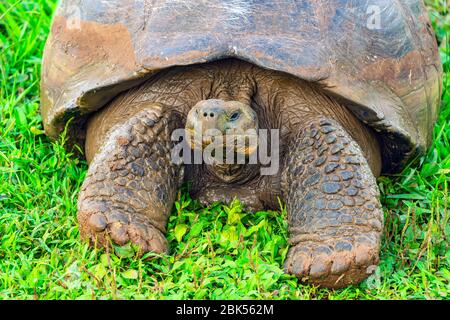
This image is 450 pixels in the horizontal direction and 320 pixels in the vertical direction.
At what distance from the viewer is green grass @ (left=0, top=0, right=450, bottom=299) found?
156 inches

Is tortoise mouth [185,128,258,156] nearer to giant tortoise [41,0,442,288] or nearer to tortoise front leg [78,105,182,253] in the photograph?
giant tortoise [41,0,442,288]

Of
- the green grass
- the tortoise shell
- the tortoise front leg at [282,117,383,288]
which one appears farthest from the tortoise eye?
the green grass

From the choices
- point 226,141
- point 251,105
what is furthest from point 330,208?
point 251,105

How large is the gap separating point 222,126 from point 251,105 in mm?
520

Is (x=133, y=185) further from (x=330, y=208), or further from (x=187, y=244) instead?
(x=330, y=208)

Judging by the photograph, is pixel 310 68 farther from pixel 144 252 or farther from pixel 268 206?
pixel 144 252

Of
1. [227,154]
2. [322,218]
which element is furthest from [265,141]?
[322,218]

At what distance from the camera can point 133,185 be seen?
14.1ft

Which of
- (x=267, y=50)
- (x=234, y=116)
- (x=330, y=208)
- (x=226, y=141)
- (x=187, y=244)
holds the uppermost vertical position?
(x=267, y=50)

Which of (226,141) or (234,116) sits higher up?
(234,116)

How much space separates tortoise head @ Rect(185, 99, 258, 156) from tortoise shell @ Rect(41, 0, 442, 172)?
232mm

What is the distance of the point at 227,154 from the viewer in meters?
4.39

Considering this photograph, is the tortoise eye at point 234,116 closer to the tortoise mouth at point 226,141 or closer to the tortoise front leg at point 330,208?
the tortoise mouth at point 226,141
